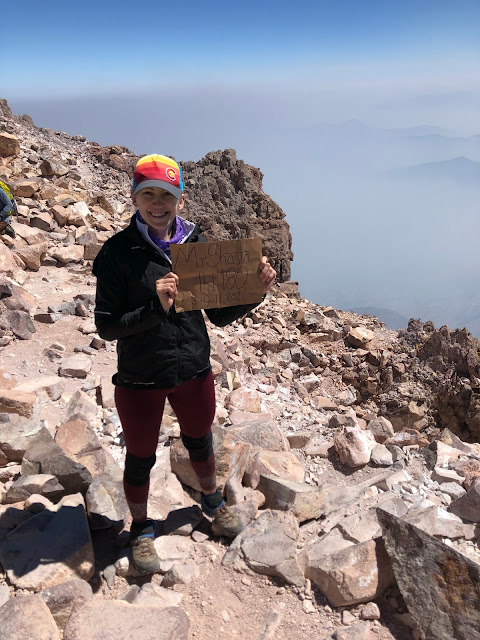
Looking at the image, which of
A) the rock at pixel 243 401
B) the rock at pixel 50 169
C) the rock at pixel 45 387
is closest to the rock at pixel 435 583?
the rock at pixel 243 401

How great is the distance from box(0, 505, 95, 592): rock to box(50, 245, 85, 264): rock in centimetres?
735

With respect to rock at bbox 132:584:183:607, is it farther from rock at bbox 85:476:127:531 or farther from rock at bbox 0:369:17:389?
rock at bbox 0:369:17:389

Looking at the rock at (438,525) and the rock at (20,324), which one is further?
the rock at (20,324)

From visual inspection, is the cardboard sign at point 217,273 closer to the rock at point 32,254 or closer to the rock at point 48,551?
the rock at point 48,551

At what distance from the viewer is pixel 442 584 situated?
101 inches

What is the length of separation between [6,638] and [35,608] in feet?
0.57

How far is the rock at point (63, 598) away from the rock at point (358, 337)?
791 centimetres

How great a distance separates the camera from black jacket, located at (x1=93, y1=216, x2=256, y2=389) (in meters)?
2.62

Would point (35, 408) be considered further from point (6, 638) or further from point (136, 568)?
point (6, 638)

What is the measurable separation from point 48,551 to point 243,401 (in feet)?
9.56

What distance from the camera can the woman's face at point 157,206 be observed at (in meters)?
2.59

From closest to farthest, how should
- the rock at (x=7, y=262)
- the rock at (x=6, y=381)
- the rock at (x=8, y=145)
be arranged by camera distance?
the rock at (x=6, y=381) → the rock at (x=7, y=262) → the rock at (x=8, y=145)

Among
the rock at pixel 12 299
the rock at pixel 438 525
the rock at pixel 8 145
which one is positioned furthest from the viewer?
the rock at pixel 8 145

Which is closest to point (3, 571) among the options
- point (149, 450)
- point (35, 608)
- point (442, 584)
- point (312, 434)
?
point (35, 608)
